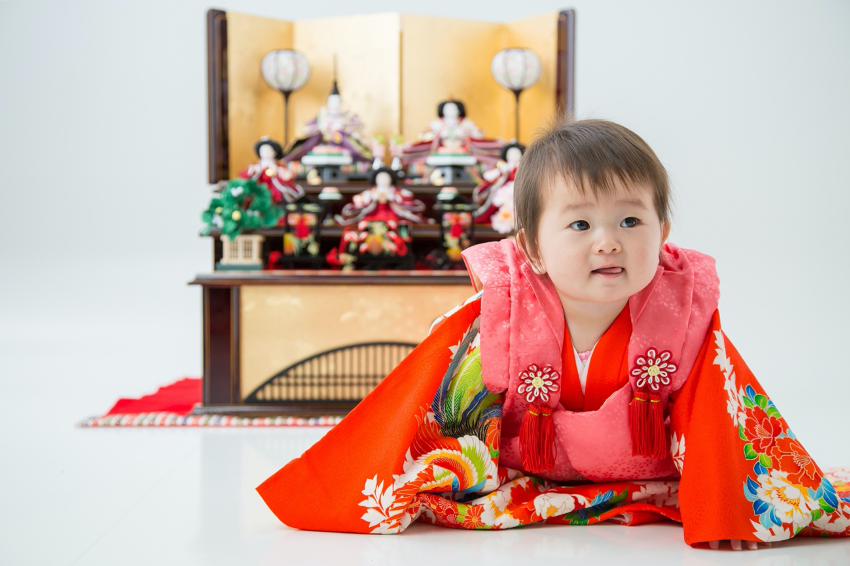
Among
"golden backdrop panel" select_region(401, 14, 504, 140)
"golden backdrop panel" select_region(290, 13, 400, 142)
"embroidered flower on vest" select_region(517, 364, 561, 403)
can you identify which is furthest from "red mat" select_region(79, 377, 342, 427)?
"golden backdrop panel" select_region(401, 14, 504, 140)

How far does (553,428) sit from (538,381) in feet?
0.29

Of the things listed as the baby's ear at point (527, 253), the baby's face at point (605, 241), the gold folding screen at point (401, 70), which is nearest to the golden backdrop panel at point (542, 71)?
the gold folding screen at point (401, 70)

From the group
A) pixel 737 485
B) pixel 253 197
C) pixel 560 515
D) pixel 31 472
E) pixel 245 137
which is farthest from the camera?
pixel 245 137

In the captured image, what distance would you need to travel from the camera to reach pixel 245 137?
3268 mm

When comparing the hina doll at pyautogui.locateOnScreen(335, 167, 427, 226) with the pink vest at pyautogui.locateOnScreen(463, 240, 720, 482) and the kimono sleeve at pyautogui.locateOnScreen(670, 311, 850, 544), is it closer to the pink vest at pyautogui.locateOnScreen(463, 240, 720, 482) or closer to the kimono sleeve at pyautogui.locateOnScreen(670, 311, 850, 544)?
the pink vest at pyautogui.locateOnScreen(463, 240, 720, 482)

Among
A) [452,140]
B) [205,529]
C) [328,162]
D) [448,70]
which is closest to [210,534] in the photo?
[205,529]

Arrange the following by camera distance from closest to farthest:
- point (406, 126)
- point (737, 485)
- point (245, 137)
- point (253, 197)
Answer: point (737, 485) < point (253, 197) < point (245, 137) < point (406, 126)

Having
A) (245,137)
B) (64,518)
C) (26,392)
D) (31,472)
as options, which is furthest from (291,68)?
(64,518)

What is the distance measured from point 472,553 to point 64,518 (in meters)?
0.74

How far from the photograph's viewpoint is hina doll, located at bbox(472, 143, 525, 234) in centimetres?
288

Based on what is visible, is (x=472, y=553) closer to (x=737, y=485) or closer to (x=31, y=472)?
(x=737, y=485)

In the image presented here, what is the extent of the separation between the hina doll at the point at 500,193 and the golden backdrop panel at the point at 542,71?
27cm

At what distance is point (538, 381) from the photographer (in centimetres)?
142

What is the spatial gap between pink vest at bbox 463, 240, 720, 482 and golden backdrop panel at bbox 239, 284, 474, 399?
1113mm
